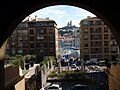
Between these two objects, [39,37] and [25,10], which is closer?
[25,10]

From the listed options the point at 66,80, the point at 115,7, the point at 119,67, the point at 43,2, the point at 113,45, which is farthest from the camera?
the point at 113,45

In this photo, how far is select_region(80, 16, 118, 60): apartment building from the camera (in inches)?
2259

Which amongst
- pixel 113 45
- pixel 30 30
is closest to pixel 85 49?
pixel 113 45

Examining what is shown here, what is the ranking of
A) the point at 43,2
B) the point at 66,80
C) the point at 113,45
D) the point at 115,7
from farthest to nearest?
the point at 113,45
the point at 66,80
the point at 43,2
the point at 115,7

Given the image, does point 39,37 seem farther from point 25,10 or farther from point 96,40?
point 25,10

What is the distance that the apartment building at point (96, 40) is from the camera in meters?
57.4

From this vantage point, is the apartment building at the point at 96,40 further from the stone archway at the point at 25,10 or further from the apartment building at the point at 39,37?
the stone archway at the point at 25,10

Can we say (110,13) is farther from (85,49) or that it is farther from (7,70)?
(85,49)

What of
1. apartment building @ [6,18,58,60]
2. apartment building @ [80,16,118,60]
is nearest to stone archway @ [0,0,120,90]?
apartment building @ [80,16,118,60]

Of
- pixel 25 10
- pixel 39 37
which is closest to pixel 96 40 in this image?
pixel 39 37

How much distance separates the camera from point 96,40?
58.0 metres

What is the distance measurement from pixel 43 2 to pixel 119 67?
3.75m

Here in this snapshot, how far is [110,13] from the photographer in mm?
7359

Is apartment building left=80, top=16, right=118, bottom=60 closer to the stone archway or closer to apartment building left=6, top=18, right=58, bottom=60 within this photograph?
apartment building left=6, top=18, right=58, bottom=60
